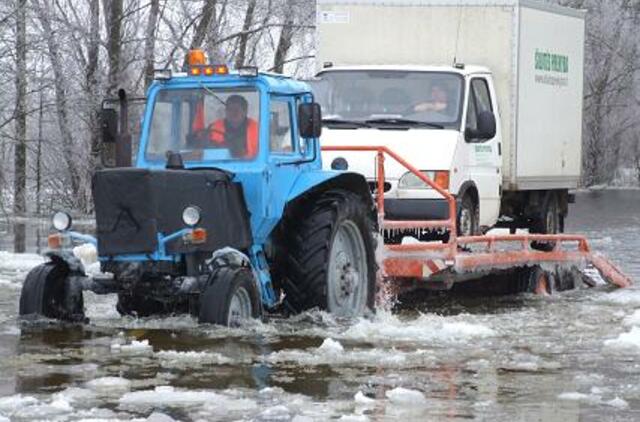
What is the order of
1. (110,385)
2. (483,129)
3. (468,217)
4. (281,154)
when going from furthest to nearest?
1. (468,217)
2. (483,129)
3. (281,154)
4. (110,385)

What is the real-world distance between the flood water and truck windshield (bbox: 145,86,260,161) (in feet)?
4.72

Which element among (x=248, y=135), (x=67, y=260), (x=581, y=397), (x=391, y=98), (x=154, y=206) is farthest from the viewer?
(x=391, y=98)

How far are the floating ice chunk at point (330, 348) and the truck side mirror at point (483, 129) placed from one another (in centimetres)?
514

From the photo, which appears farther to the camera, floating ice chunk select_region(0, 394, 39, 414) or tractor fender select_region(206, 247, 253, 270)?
tractor fender select_region(206, 247, 253, 270)

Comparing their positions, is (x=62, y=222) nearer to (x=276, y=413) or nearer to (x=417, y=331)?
(x=417, y=331)

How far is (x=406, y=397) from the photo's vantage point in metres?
8.21

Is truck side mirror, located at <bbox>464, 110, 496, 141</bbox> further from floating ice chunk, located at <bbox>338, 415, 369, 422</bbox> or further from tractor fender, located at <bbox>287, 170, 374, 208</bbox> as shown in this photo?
floating ice chunk, located at <bbox>338, 415, 369, 422</bbox>

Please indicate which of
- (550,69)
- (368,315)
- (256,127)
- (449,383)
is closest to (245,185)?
(256,127)

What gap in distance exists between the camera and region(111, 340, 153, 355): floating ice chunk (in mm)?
9719

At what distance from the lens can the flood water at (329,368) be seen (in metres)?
7.88

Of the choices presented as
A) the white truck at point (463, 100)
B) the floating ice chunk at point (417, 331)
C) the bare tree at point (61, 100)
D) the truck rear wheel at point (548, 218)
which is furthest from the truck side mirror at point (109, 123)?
the bare tree at point (61, 100)

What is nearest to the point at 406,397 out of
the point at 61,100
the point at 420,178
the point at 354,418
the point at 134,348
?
the point at 354,418

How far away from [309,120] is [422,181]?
2.88 meters

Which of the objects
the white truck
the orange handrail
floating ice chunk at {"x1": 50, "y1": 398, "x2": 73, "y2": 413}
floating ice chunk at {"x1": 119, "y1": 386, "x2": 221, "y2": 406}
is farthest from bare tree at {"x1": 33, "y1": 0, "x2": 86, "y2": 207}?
floating ice chunk at {"x1": 50, "y1": 398, "x2": 73, "y2": 413}
